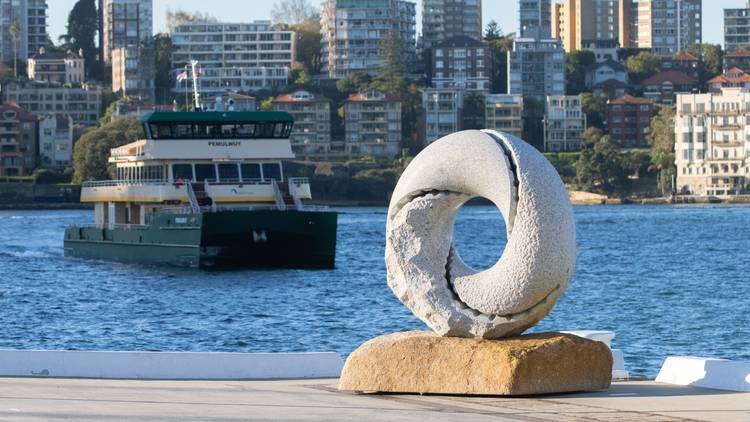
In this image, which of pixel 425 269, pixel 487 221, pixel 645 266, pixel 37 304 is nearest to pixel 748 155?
pixel 487 221

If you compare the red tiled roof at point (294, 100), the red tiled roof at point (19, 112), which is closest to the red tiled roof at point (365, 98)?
the red tiled roof at point (294, 100)

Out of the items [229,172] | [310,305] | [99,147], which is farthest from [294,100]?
[310,305]

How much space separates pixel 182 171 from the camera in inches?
2178

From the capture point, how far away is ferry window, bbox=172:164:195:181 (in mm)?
55094

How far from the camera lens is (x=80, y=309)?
135ft

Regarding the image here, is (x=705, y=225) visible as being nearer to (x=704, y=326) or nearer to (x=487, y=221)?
(x=487, y=221)

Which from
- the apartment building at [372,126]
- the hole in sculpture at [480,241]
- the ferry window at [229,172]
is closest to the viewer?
the ferry window at [229,172]

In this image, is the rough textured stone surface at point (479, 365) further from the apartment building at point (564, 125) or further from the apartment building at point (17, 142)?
the apartment building at point (564, 125)

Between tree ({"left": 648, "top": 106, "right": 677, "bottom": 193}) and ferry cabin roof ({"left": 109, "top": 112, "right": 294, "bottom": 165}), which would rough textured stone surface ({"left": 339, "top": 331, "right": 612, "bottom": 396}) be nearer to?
ferry cabin roof ({"left": 109, "top": 112, "right": 294, "bottom": 165})

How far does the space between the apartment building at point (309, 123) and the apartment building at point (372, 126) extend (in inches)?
92.5

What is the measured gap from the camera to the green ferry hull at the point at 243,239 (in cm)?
5184

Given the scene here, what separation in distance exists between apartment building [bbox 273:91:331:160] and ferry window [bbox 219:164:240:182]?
133413 mm

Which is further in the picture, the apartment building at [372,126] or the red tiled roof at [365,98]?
the red tiled roof at [365,98]

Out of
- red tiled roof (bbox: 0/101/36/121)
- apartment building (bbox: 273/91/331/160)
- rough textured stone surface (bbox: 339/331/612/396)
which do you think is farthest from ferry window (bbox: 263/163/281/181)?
red tiled roof (bbox: 0/101/36/121)
